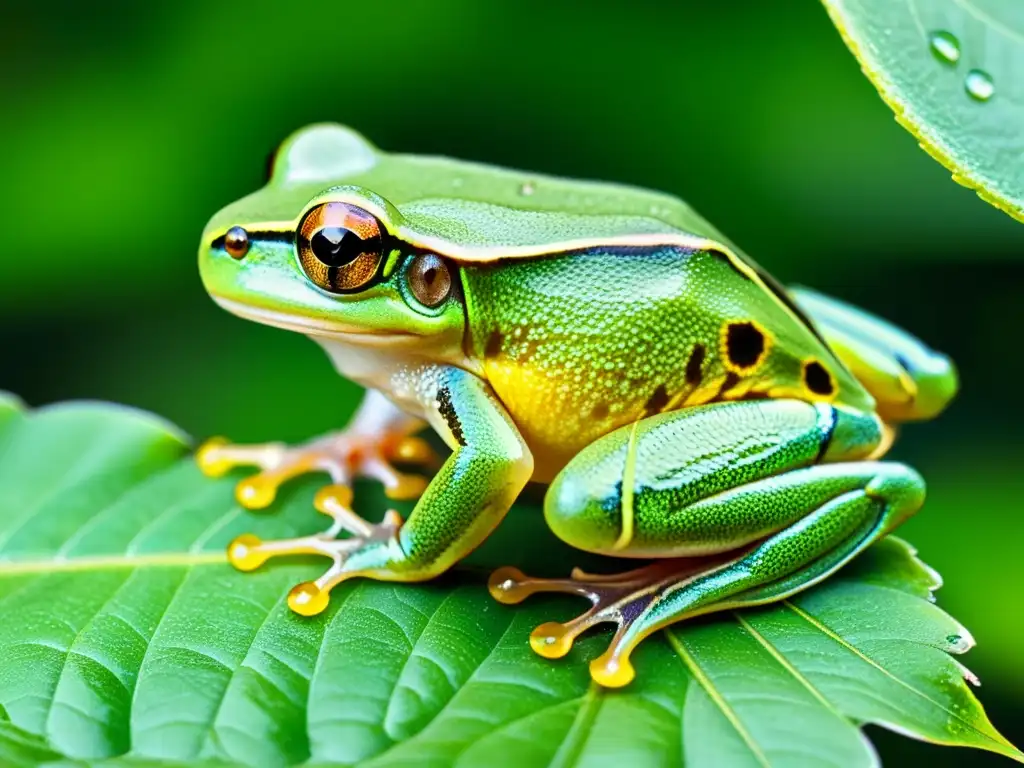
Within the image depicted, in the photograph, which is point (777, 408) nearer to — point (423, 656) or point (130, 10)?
point (423, 656)

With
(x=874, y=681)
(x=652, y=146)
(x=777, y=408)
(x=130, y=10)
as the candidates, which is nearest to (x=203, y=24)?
(x=130, y=10)

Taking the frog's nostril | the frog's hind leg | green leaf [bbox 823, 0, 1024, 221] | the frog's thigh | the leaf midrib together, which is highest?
green leaf [bbox 823, 0, 1024, 221]

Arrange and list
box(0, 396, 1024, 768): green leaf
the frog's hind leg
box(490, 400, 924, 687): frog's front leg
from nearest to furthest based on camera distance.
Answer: box(0, 396, 1024, 768): green leaf < box(490, 400, 924, 687): frog's front leg < the frog's hind leg

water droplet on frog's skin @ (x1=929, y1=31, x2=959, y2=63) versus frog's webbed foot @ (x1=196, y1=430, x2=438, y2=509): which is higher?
water droplet on frog's skin @ (x1=929, y1=31, x2=959, y2=63)

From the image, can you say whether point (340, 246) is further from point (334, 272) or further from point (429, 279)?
point (429, 279)

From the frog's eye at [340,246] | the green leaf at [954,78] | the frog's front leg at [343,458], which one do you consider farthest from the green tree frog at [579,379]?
the green leaf at [954,78]

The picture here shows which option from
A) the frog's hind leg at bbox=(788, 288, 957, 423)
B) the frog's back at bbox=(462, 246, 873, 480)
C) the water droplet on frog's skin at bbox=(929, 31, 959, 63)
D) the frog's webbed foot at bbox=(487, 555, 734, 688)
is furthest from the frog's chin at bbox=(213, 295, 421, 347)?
the water droplet on frog's skin at bbox=(929, 31, 959, 63)

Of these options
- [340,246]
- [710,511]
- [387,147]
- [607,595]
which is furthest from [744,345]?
[387,147]

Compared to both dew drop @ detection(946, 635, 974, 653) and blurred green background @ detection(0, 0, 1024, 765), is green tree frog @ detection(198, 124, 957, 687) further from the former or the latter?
blurred green background @ detection(0, 0, 1024, 765)
